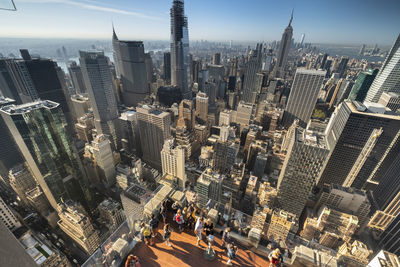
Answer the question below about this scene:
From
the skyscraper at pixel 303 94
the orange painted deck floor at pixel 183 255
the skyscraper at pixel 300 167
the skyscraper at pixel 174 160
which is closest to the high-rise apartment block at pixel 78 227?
the skyscraper at pixel 174 160

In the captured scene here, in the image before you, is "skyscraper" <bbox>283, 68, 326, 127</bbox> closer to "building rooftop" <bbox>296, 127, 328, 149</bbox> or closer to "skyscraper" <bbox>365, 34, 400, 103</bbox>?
"skyscraper" <bbox>365, 34, 400, 103</bbox>

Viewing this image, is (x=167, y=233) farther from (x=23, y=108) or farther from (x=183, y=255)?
(x=23, y=108)

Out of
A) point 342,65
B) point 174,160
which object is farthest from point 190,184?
point 342,65

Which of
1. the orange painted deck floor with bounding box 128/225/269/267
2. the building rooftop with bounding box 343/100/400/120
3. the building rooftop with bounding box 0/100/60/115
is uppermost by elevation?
the orange painted deck floor with bounding box 128/225/269/267

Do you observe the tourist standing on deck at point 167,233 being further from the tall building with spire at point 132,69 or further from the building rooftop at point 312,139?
the tall building with spire at point 132,69

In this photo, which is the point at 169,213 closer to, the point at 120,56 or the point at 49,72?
the point at 49,72

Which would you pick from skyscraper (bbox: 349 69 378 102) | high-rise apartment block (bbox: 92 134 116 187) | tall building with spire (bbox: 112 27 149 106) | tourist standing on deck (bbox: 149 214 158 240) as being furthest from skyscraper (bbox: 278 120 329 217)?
tall building with spire (bbox: 112 27 149 106)
